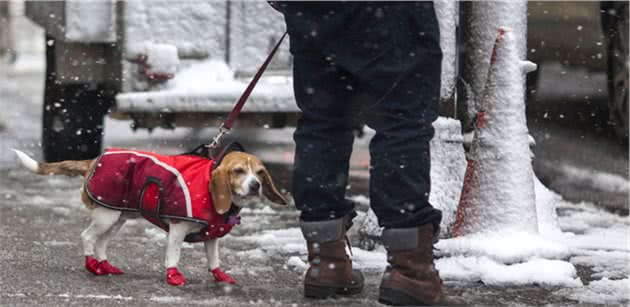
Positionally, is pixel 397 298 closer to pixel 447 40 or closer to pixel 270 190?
pixel 270 190

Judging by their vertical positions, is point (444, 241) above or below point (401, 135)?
below

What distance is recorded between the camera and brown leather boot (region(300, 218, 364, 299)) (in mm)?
3936

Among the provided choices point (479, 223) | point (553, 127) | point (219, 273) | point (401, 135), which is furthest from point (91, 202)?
point (553, 127)

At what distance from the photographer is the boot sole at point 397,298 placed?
3.76 m

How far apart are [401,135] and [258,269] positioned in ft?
3.49

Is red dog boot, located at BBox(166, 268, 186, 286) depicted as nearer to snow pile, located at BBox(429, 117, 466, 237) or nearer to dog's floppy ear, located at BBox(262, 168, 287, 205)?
dog's floppy ear, located at BBox(262, 168, 287, 205)

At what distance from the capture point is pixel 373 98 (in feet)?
12.7

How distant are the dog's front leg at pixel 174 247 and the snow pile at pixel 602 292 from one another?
4.23 ft

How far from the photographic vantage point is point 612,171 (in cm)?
831

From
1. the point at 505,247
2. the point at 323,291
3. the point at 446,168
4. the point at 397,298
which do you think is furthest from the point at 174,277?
the point at 446,168

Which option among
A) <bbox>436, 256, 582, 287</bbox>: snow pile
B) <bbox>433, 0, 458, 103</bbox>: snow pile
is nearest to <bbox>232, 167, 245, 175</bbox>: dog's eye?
<bbox>436, 256, 582, 287</bbox>: snow pile

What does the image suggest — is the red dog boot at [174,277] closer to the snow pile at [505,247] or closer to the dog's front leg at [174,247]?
the dog's front leg at [174,247]

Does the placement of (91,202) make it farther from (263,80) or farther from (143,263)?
(263,80)

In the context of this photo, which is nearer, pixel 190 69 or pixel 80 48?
pixel 190 69
